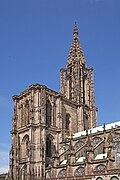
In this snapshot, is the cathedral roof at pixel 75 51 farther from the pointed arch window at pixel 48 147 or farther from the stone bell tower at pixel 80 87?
the pointed arch window at pixel 48 147

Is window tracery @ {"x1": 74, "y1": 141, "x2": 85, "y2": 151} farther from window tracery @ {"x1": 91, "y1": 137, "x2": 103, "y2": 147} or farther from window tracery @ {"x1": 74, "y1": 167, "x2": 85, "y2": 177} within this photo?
window tracery @ {"x1": 74, "y1": 167, "x2": 85, "y2": 177}

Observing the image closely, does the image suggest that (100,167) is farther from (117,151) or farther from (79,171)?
(79,171)

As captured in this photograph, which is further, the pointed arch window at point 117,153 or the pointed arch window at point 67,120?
the pointed arch window at point 67,120

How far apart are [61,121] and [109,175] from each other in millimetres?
21098

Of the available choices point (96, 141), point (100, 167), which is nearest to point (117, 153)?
point (100, 167)

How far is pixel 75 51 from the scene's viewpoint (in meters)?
81.5

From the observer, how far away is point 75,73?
76438mm

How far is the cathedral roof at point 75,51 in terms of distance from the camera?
3142 inches

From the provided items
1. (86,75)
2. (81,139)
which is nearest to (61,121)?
(81,139)

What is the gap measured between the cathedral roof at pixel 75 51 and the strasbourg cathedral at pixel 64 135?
2.97ft

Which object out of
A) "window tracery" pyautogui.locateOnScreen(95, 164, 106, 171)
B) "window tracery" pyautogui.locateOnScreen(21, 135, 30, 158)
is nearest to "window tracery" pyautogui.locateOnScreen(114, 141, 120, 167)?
"window tracery" pyautogui.locateOnScreen(95, 164, 106, 171)

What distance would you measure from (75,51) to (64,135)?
78.3ft

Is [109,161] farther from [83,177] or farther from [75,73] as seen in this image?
[75,73]

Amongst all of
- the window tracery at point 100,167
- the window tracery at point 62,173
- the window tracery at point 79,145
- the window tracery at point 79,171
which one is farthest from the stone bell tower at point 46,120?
the window tracery at point 100,167
